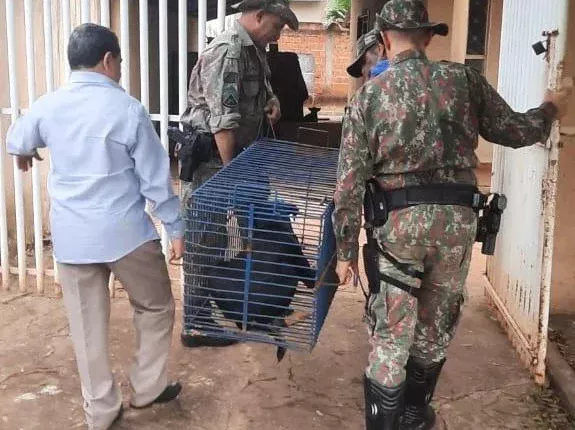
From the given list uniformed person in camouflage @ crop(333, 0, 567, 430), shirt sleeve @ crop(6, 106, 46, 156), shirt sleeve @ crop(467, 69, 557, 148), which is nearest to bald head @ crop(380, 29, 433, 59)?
uniformed person in camouflage @ crop(333, 0, 567, 430)

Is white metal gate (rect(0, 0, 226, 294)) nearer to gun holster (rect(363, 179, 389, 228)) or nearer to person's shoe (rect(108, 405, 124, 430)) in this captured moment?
person's shoe (rect(108, 405, 124, 430))

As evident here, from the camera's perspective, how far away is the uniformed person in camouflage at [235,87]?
3914 millimetres

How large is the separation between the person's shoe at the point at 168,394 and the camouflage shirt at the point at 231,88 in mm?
1319

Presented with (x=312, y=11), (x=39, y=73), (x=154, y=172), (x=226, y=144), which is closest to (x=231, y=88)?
(x=226, y=144)

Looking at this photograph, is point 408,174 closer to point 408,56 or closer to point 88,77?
point 408,56

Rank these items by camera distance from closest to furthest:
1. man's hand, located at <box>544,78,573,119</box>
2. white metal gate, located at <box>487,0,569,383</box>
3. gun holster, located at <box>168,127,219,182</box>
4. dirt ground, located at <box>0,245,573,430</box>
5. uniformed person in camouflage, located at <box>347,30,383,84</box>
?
man's hand, located at <box>544,78,573,119</box> < dirt ground, located at <box>0,245,573,430</box> < white metal gate, located at <box>487,0,569,383</box> < gun holster, located at <box>168,127,219,182</box> < uniformed person in camouflage, located at <box>347,30,383,84</box>

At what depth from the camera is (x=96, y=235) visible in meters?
3.08

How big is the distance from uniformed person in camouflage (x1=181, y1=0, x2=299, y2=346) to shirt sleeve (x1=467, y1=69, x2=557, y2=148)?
1361 millimetres

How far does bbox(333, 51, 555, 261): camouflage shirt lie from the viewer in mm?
2902

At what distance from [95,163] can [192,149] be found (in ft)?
3.43

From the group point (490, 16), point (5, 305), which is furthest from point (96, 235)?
point (490, 16)

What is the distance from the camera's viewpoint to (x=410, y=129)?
2895mm

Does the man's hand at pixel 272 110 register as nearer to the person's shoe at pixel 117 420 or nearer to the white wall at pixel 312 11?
the person's shoe at pixel 117 420

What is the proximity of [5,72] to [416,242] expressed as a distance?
11.9 feet
